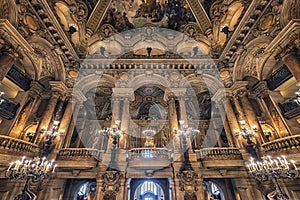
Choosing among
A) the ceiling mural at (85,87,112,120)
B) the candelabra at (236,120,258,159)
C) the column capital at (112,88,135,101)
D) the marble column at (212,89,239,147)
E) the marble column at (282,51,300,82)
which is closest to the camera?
the marble column at (282,51,300,82)

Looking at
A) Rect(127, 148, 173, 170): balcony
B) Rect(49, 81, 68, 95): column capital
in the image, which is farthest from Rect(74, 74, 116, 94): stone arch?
Rect(127, 148, 173, 170): balcony

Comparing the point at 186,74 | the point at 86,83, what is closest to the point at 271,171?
the point at 186,74

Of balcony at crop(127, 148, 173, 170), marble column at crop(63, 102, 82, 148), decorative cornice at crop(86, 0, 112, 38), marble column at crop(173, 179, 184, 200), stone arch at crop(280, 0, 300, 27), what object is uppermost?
decorative cornice at crop(86, 0, 112, 38)

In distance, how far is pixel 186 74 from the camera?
1205 centimetres

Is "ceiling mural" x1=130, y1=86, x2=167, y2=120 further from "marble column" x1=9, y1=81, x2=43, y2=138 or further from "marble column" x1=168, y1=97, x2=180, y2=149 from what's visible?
"marble column" x1=9, y1=81, x2=43, y2=138

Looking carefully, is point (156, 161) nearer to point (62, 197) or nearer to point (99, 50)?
point (62, 197)

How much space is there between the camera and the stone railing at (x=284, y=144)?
6.79 m

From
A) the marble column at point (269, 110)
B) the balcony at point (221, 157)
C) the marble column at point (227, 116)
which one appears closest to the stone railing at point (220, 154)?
the balcony at point (221, 157)

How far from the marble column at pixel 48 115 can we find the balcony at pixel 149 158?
5.40m

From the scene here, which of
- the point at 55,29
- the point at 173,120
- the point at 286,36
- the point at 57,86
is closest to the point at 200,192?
the point at 173,120

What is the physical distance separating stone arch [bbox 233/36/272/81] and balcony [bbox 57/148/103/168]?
10732 mm

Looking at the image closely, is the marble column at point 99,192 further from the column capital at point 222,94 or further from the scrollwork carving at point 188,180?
the column capital at point 222,94

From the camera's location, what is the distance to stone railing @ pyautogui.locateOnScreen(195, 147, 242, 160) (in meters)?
8.64

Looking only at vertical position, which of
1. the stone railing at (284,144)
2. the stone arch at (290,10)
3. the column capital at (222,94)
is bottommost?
the stone railing at (284,144)
